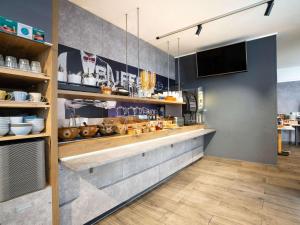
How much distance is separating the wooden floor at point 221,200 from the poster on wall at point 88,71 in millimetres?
1633

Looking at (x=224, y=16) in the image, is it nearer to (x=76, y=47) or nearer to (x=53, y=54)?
(x=76, y=47)

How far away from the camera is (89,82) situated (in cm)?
192

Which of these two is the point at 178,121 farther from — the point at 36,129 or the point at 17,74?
the point at 17,74

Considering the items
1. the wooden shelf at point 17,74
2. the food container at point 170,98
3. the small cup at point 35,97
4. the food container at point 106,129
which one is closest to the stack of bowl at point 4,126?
the small cup at point 35,97

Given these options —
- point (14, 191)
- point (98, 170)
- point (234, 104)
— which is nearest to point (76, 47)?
point (98, 170)

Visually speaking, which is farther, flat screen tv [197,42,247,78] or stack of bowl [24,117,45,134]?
flat screen tv [197,42,247,78]

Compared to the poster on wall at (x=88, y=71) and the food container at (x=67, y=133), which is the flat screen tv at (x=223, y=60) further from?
the food container at (x=67, y=133)

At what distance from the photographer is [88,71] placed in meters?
2.49

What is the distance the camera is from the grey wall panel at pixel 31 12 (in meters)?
1.14

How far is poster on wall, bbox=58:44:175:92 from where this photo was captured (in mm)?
1794

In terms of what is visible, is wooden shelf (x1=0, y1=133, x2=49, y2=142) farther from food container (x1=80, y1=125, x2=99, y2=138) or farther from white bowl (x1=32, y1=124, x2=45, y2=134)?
food container (x1=80, y1=125, x2=99, y2=138)

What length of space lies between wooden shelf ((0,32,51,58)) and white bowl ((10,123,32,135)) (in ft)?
2.09

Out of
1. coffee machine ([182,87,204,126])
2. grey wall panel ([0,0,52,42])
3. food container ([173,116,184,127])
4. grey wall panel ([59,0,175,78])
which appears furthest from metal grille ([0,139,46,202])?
coffee machine ([182,87,204,126])

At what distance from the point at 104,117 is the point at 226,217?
7.12 feet
